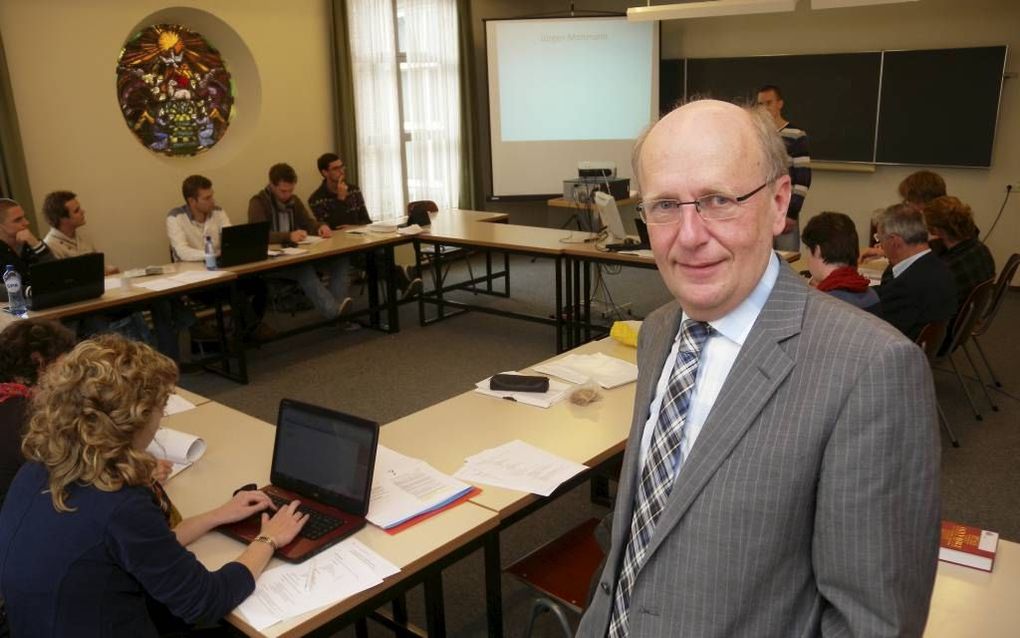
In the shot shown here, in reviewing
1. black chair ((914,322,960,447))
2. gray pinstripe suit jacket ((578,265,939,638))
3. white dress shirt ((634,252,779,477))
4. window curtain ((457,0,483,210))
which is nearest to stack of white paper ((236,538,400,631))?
gray pinstripe suit jacket ((578,265,939,638))

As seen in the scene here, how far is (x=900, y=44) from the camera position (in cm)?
665

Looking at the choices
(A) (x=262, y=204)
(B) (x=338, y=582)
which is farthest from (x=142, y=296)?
(B) (x=338, y=582)

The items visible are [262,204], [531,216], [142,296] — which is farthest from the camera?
[531,216]

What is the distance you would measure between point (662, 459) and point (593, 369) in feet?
5.97

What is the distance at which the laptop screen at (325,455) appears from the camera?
6.48 feet

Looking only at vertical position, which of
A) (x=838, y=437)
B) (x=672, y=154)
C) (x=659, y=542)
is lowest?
(x=659, y=542)

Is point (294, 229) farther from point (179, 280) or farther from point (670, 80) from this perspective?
point (670, 80)

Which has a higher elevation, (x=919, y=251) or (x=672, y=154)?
(x=672, y=154)

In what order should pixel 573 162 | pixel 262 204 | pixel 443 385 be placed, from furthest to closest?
pixel 573 162 < pixel 262 204 < pixel 443 385

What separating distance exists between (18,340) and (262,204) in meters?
3.88

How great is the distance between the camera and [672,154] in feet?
3.58

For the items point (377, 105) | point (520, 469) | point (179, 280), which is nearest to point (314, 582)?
point (520, 469)

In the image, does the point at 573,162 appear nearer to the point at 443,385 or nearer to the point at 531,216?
the point at 531,216

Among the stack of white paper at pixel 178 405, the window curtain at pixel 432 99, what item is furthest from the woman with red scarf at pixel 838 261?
the window curtain at pixel 432 99
